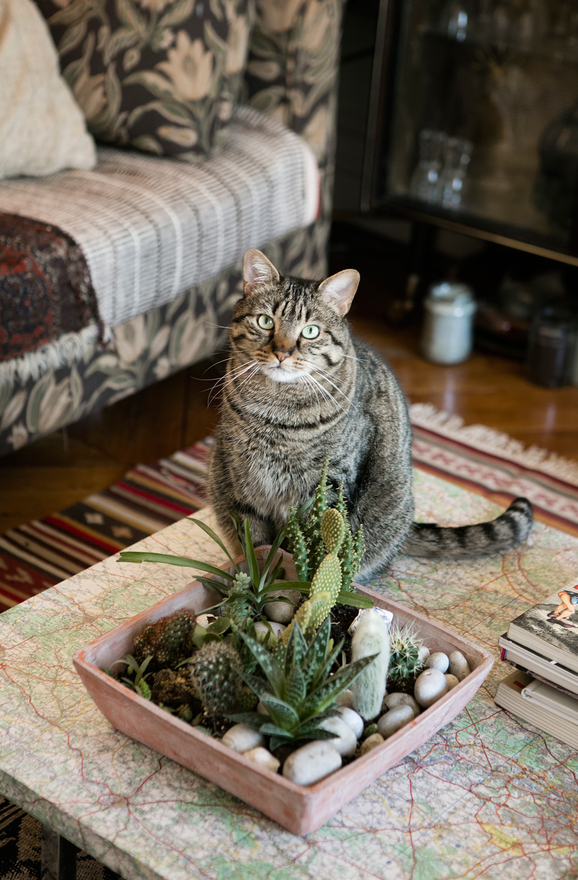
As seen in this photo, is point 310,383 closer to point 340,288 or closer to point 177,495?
point 340,288

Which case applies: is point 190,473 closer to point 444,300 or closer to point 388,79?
point 444,300

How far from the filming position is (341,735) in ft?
2.38

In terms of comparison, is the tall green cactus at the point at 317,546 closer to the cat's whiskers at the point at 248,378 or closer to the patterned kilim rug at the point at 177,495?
the cat's whiskers at the point at 248,378

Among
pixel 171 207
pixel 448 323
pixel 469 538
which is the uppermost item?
pixel 171 207

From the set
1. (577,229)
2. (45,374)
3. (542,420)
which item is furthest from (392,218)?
(45,374)

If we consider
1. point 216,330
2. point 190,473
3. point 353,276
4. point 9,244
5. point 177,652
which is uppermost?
point 353,276

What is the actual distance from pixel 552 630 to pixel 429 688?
0.50 ft

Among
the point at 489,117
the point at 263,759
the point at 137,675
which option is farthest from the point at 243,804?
the point at 489,117

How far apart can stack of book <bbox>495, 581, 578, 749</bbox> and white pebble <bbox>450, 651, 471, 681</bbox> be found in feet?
0.19

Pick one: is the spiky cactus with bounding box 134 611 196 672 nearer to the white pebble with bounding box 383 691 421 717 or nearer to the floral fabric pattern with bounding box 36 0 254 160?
the white pebble with bounding box 383 691 421 717

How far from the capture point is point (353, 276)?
1.03 metres

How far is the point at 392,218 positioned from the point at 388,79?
0.48 meters

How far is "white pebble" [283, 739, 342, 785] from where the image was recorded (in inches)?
26.5

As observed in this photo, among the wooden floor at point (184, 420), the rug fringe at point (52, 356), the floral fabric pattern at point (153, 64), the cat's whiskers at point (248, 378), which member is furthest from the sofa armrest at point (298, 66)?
the cat's whiskers at point (248, 378)
